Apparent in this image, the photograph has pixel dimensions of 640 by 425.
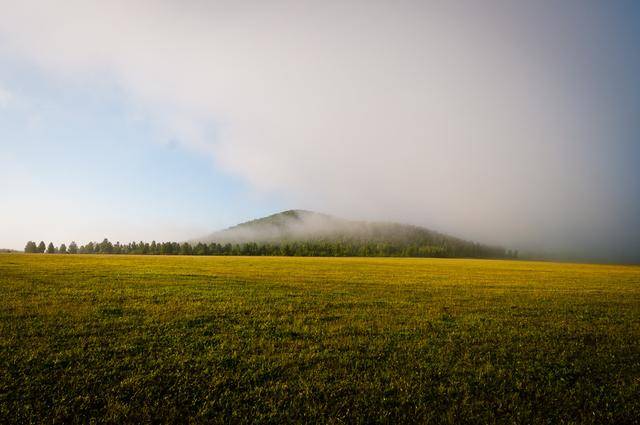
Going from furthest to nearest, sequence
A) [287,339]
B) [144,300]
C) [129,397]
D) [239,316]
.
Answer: [144,300]
[239,316]
[287,339]
[129,397]

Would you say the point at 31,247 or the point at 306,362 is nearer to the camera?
the point at 306,362

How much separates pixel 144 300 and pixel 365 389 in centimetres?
1689

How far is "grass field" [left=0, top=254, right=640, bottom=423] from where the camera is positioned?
25.3ft

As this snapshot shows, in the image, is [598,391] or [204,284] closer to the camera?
[598,391]

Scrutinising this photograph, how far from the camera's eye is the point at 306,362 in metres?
10.6

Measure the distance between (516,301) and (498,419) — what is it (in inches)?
805

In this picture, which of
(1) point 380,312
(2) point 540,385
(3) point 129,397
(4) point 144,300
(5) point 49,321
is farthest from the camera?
(4) point 144,300

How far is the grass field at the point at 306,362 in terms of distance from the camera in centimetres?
771

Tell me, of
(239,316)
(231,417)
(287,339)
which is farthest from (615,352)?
(239,316)

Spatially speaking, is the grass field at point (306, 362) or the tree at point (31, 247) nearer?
the grass field at point (306, 362)

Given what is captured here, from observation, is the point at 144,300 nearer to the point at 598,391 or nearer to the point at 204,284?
the point at 204,284

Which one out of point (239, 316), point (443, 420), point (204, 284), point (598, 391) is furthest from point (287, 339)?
point (204, 284)

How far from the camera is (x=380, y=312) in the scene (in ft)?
62.1

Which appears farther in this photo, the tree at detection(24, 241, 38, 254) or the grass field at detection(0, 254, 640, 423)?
the tree at detection(24, 241, 38, 254)
